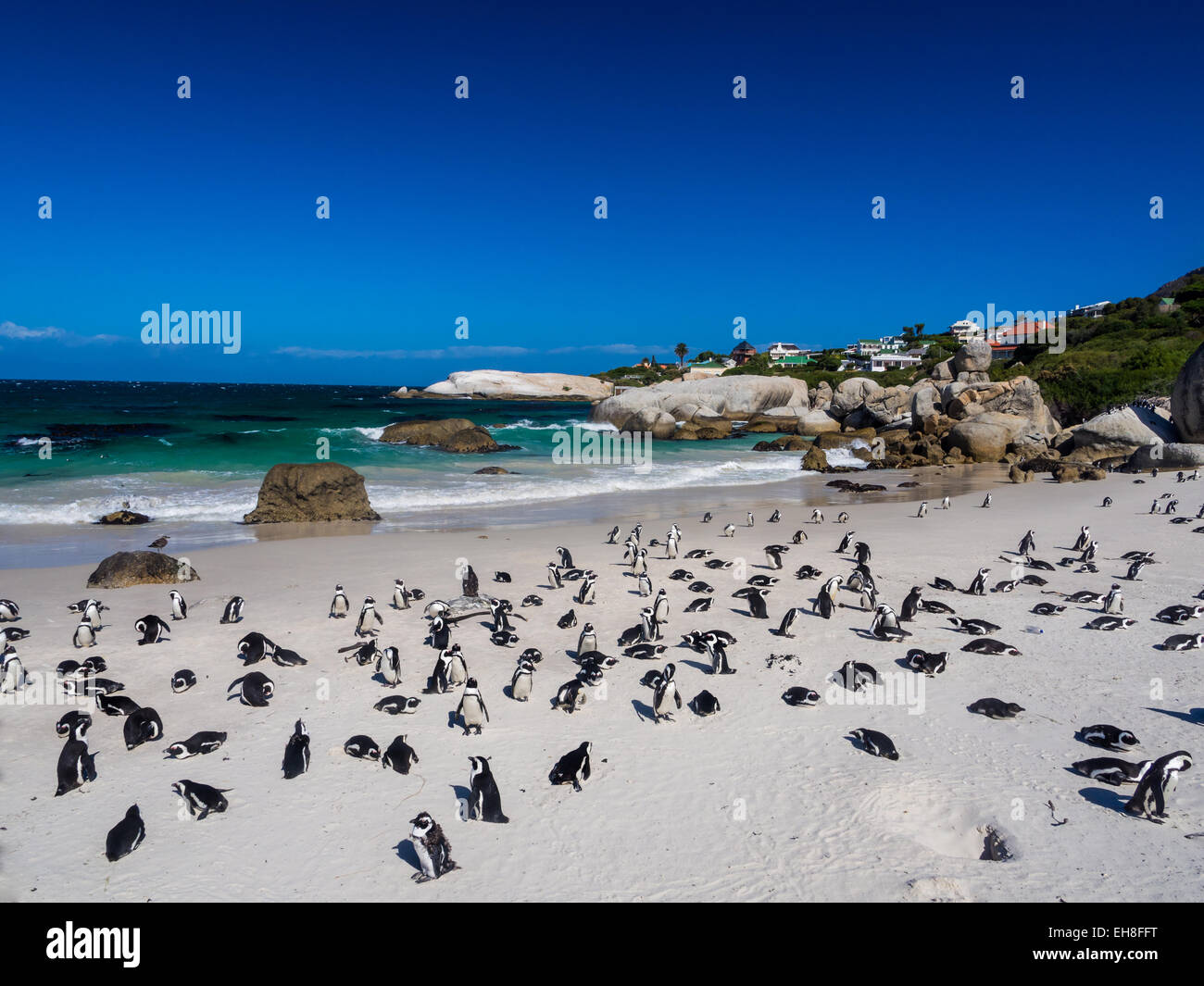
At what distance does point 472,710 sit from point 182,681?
327 cm

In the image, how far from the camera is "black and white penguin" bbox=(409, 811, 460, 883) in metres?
4.45

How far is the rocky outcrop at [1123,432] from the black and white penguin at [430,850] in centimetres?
2895

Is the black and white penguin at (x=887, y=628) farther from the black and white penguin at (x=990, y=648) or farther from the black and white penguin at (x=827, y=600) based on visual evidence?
the black and white penguin at (x=827, y=600)

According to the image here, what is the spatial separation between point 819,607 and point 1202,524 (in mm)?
10265

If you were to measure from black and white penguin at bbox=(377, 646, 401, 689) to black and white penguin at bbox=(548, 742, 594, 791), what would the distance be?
2579 millimetres

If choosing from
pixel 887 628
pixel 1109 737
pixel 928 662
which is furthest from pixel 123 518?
pixel 1109 737

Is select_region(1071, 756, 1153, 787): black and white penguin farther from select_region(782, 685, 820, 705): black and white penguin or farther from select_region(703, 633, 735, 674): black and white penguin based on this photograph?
select_region(703, 633, 735, 674): black and white penguin

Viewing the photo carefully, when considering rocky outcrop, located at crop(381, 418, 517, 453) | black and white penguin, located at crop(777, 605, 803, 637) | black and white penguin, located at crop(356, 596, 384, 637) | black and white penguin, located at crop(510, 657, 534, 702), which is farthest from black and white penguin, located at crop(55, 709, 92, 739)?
rocky outcrop, located at crop(381, 418, 517, 453)

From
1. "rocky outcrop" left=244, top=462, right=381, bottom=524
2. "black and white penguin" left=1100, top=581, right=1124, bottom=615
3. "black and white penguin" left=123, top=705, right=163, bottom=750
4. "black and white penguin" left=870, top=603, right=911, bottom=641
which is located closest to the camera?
"black and white penguin" left=123, top=705, right=163, bottom=750

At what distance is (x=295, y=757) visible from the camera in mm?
5703

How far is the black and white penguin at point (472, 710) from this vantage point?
6418mm

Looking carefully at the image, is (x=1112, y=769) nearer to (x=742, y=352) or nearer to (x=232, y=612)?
(x=232, y=612)
